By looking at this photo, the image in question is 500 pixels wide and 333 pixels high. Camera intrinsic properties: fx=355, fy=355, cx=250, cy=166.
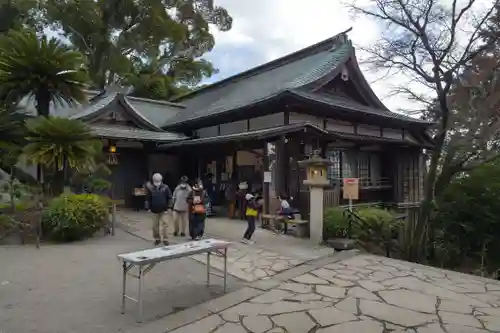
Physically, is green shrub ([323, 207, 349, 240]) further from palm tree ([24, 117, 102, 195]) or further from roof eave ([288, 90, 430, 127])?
palm tree ([24, 117, 102, 195])

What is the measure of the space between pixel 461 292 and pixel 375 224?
3677 mm

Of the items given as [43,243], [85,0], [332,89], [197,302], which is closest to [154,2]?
[85,0]

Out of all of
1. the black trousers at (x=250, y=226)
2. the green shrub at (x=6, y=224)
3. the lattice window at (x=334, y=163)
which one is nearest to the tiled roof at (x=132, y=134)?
the green shrub at (x=6, y=224)

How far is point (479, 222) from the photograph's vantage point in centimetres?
840

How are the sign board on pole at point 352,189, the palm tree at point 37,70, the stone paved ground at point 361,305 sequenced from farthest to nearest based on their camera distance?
the palm tree at point 37,70
the sign board on pole at point 352,189
the stone paved ground at point 361,305

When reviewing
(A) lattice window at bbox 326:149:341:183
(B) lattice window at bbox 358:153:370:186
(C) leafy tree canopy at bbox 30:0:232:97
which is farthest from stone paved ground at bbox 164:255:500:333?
(C) leafy tree canopy at bbox 30:0:232:97

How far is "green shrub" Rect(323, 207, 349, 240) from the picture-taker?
Answer: 8.36 metres

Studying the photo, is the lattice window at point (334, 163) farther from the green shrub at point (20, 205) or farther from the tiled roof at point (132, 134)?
the green shrub at point (20, 205)

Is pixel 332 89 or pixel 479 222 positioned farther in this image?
pixel 332 89

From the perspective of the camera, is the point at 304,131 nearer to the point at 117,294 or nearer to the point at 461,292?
the point at 461,292

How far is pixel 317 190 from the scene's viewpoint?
335 inches

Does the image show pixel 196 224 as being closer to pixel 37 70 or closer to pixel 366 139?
pixel 37 70

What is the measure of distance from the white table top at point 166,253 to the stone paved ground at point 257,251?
45.4 inches

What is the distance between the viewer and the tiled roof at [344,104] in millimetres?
11394
